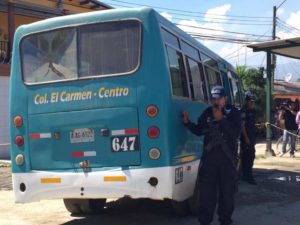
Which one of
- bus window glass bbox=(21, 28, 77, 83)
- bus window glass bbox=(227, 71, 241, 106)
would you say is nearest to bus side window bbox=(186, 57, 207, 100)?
bus window glass bbox=(21, 28, 77, 83)

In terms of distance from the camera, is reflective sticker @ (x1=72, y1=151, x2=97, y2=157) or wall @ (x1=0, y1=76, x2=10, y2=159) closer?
reflective sticker @ (x1=72, y1=151, x2=97, y2=157)

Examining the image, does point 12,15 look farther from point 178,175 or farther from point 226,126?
point 226,126

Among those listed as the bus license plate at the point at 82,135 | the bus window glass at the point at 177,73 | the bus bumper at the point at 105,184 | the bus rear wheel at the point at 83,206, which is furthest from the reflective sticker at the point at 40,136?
the bus window glass at the point at 177,73

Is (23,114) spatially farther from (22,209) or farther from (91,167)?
(22,209)

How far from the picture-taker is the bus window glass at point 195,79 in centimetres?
774

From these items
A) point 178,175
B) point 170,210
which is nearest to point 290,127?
point 170,210

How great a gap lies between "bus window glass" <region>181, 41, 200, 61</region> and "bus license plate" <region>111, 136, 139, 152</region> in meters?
1.91

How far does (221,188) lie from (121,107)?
→ 1.63 m

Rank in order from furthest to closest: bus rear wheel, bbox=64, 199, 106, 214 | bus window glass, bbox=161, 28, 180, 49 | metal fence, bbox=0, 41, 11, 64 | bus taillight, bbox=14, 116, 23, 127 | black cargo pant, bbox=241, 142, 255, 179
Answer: metal fence, bbox=0, 41, 11, 64 → black cargo pant, bbox=241, 142, 255, 179 → bus rear wheel, bbox=64, 199, 106, 214 → bus taillight, bbox=14, 116, 23, 127 → bus window glass, bbox=161, 28, 180, 49

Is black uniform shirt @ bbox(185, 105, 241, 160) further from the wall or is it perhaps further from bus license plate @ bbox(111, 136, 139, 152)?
the wall

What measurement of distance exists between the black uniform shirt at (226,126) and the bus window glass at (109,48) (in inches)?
43.7

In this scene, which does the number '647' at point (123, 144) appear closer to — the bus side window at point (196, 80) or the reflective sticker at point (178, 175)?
the reflective sticker at point (178, 175)

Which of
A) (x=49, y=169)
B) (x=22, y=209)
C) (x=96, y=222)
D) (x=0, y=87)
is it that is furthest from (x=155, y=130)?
(x=0, y=87)

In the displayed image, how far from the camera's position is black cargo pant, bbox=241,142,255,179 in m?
11.1
